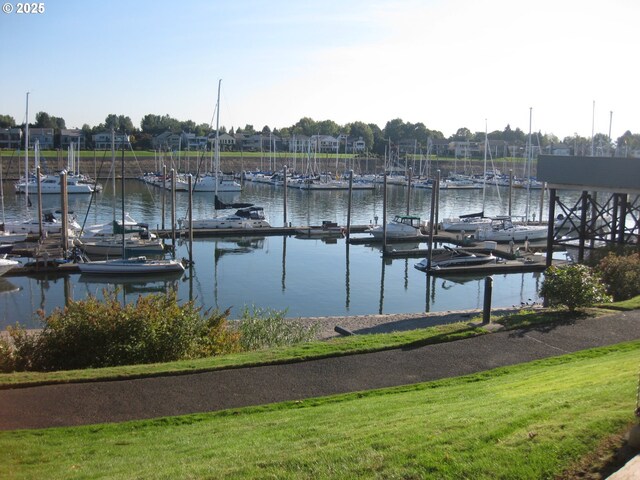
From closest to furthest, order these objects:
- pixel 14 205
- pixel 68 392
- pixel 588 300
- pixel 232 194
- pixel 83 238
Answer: pixel 68 392, pixel 588 300, pixel 83 238, pixel 14 205, pixel 232 194

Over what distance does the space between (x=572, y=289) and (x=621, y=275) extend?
683 centimetres

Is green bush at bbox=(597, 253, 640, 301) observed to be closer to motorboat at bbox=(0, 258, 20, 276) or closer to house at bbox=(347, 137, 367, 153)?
motorboat at bbox=(0, 258, 20, 276)

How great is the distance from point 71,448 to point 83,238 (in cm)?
3765

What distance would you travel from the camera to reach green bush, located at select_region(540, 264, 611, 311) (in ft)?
61.5

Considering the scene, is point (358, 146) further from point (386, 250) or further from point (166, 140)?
point (386, 250)

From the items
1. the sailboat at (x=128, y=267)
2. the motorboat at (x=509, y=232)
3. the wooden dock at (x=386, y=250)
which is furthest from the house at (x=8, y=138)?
the motorboat at (x=509, y=232)

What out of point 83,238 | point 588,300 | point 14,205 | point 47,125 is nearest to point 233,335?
point 588,300

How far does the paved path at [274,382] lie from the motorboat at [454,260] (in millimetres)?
25576

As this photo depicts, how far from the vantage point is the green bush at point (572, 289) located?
18734 millimetres

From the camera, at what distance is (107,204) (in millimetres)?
81750

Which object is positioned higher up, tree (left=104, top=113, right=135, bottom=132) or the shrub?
tree (left=104, top=113, right=135, bottom=132)

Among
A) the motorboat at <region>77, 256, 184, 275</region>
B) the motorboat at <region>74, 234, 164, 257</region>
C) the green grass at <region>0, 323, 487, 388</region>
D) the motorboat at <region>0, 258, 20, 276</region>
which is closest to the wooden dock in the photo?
the motorboat at <region>77, 256, 184, 275</region>

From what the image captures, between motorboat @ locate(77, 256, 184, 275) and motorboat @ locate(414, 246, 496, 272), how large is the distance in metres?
15.6

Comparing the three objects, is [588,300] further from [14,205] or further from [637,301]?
[14,205]
